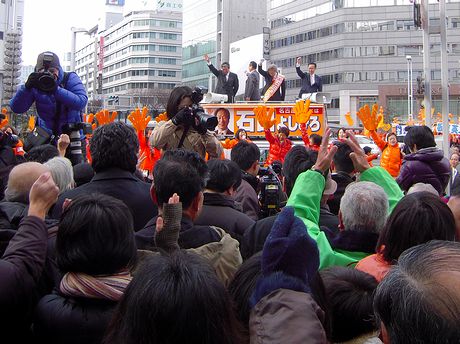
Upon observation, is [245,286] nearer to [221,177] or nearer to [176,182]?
[176,182]

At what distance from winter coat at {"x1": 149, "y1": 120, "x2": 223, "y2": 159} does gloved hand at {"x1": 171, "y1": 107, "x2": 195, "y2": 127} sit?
0.16ft

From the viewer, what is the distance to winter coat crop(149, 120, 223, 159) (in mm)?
4238

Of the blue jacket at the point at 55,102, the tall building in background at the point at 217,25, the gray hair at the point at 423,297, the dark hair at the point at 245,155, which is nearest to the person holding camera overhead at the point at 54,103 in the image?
the blue jacket at the point at 55,102

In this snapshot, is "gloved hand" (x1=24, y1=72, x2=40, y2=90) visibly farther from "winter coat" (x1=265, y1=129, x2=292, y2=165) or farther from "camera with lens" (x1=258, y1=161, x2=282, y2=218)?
"winter coat" (x1=265, y1=129, x2=292, y2=165)

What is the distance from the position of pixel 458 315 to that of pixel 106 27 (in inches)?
4676

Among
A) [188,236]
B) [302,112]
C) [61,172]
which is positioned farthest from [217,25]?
[188,236]

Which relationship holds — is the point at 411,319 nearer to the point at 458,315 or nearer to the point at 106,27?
the point at 458,315

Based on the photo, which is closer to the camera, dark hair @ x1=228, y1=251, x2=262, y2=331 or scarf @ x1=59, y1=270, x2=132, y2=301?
dark hair @ x1=228, y1=251, x2=262, y2=331

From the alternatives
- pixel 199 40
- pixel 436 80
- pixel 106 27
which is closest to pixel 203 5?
pixel 199 40

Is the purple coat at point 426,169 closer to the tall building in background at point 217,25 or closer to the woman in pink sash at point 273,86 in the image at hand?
the woman in pink sash at point 273,86

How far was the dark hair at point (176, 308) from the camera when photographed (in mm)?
1321

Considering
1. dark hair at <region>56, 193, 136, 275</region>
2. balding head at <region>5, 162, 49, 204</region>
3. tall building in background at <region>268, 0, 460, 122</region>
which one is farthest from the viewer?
tall building in background at <region>268, 0, 460, 122</region>

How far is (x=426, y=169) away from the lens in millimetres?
4578

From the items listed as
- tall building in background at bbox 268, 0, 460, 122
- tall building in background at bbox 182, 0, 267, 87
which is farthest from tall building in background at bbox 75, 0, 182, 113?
tall building in background at bbox 268, 0, 460, 122
